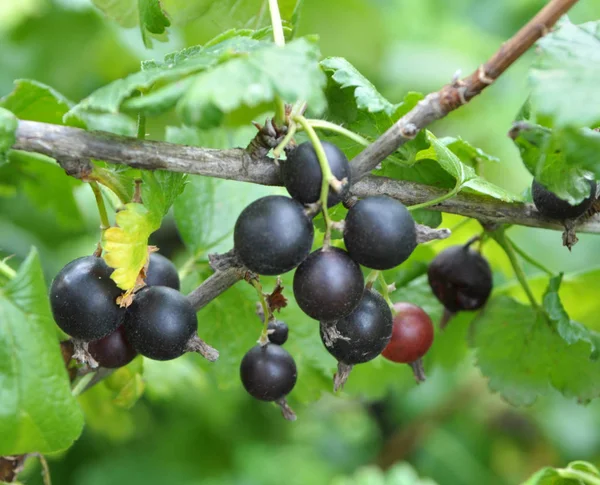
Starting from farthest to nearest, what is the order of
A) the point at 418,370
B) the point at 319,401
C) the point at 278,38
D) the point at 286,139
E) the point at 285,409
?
the point at 319,401 < the point at 418,370 < the point at 285,409 < the point at 278,38 < the point at 286,139

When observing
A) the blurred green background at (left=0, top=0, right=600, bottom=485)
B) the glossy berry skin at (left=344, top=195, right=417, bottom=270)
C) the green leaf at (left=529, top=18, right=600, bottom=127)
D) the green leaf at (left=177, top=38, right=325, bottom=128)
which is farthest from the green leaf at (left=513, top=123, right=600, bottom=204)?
the blurred green background at (left=0, top=0, right=600, bottom=485)

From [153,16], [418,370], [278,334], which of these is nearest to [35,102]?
[153,16]

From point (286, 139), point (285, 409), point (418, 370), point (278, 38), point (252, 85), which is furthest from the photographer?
point (418, 370)

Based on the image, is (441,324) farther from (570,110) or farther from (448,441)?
(448,441)

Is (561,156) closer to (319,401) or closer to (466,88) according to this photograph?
(466,88)

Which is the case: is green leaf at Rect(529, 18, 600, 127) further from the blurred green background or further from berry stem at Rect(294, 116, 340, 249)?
the blurred green background

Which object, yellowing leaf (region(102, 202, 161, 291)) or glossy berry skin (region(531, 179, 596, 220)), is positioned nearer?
yellowing leaf (region(102, 202, 161, 291))

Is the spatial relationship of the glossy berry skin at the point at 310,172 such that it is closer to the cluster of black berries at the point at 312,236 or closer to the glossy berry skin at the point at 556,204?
the cluster of black berries at the point at 312,236
